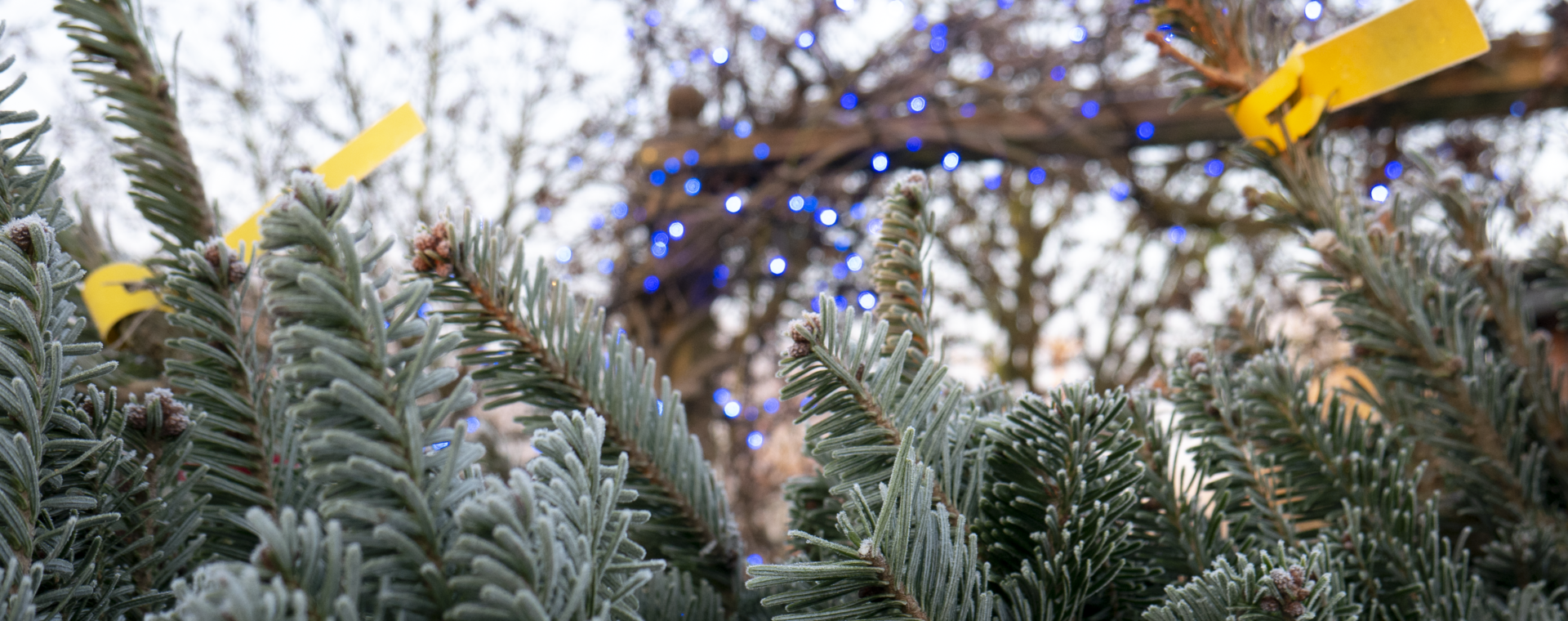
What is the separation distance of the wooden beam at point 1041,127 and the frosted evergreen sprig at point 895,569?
1.71 metres

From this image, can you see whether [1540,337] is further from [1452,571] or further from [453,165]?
[453,165]

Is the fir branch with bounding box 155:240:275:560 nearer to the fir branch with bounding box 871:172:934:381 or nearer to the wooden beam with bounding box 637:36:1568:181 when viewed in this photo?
the fir branch with bounding box 871:172:934:381

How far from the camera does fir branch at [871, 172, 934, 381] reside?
36 centimetres

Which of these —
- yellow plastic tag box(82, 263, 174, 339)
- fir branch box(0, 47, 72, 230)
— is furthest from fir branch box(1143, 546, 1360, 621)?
yellow plastic tag box(82, 263, 174, 339)

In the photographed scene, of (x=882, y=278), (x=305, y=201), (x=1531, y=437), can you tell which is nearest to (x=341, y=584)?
(x=305, y=201)

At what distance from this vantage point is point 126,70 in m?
0.43

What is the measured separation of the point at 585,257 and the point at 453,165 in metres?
0.46

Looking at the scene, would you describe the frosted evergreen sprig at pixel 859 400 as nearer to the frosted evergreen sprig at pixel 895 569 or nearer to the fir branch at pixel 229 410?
the frosted evergreen sprig at pixel 895 569

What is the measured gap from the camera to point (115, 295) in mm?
474

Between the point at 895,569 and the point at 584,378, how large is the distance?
154 mm

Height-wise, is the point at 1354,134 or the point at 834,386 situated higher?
the point at 1354,134

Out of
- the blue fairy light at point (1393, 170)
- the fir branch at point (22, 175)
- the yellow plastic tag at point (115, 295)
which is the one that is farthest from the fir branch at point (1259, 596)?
the blue fairy light at point (1393, 170)

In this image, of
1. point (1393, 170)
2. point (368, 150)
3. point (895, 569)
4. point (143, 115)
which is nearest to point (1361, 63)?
point (895, 569)

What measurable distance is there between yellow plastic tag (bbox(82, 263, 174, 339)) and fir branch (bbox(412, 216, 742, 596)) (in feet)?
0.88
